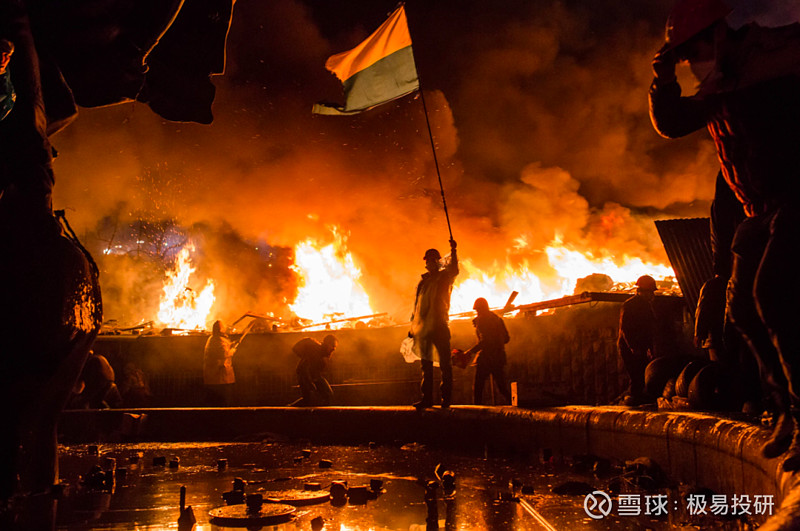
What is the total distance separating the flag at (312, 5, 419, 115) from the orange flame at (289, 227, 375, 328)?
12.4 m

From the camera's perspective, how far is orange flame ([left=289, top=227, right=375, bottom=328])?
22109mm

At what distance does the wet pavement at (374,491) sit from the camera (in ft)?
11.5

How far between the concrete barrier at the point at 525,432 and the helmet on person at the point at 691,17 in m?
2.13

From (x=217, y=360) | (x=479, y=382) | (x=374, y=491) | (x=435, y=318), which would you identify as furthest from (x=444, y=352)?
(x=217, y=360)

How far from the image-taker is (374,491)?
14.5ft

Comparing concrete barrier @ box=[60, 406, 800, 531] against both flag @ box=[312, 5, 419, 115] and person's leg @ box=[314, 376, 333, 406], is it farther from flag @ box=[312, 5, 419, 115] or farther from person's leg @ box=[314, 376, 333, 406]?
flag @ box=[312, 5, 419, 115]

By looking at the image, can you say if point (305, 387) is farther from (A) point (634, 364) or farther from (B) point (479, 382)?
(A) point (634, 364)

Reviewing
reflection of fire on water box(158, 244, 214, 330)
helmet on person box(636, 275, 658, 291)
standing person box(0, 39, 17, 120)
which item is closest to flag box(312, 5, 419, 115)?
helmet on person box(636, 275, 658, 291)

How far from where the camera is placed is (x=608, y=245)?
19.0 metres

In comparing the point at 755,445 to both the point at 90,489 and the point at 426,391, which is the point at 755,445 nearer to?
the point at 90,489

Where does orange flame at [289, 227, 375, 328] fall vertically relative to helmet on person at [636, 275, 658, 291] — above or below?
above

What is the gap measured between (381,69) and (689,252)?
568 centimetres

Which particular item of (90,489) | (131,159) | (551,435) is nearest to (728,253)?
(551,435)

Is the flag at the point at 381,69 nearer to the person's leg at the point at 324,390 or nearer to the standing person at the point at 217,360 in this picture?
the person's leg at the point at 324,390
